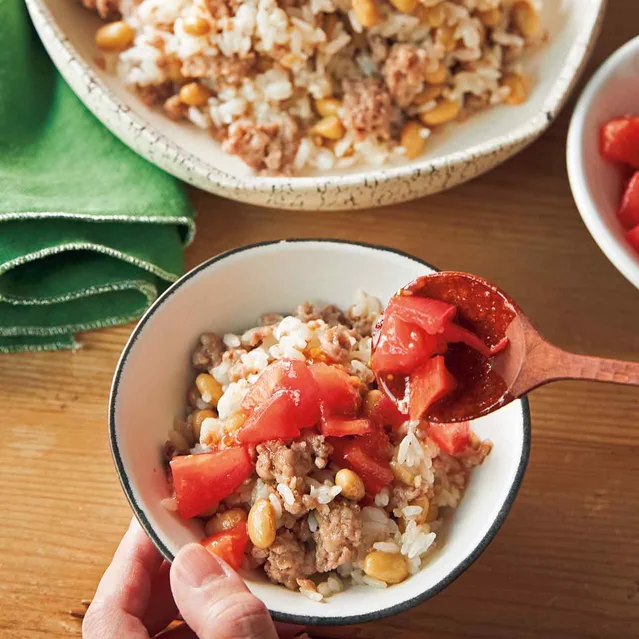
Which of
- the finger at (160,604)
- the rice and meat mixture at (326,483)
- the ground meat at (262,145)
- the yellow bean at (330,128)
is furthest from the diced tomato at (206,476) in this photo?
the yellow bean at (330,128)

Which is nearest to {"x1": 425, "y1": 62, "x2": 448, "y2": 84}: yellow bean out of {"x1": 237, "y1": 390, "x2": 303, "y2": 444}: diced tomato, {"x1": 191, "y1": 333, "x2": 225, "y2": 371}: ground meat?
{"x1": 191, "y1": 333, "x2": 225, "y2": 371}: ground meat

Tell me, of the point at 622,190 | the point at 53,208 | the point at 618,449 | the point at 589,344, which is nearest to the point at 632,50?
the point at 622,190

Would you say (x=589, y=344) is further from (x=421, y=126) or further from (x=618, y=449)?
(x=421, y=126)

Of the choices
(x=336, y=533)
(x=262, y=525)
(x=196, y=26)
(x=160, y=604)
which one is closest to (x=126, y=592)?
(x=160, y=604)

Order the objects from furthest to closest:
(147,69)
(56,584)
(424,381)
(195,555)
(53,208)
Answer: (147,69), (53,208), (56,584), (424,381), (195,555)

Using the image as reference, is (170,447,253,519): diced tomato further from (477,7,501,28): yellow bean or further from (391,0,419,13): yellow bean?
(477,7,501,28): yellow bean

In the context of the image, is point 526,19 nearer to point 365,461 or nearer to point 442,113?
point 442,113
